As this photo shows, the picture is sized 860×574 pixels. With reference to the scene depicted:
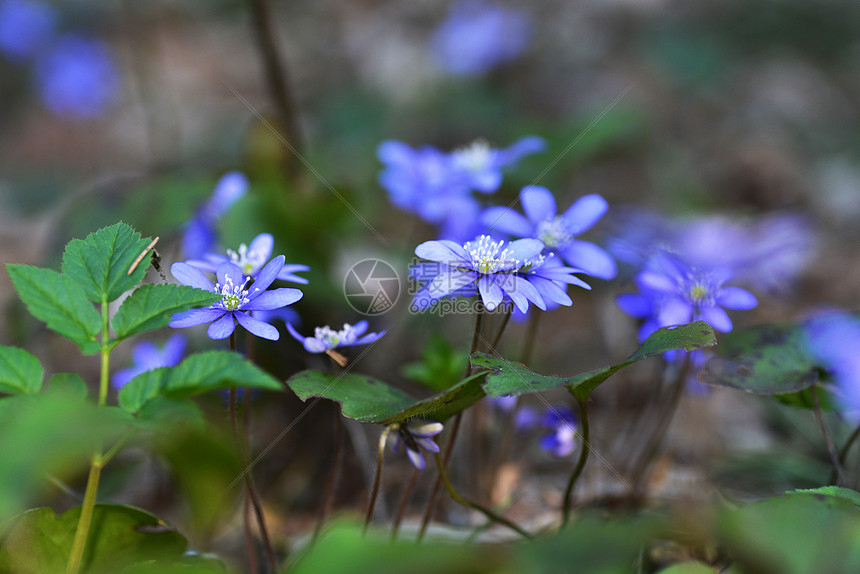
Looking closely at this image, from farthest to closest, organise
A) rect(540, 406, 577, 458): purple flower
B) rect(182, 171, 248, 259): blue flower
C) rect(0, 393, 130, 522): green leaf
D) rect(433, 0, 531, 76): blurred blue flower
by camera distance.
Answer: rect(433, 0, 531, 76): blurred blue flower → rect(182, 171, 248, 259): blue flower → rect(540, 406, 577, 458): purple flower → rect(0, 393, 130, 522): green leaf

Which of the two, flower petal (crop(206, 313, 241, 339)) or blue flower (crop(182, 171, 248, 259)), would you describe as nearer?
flower petal (crop(206, 313, 241, 339))

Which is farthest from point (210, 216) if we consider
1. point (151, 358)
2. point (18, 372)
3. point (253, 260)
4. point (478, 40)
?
point (478, 40)

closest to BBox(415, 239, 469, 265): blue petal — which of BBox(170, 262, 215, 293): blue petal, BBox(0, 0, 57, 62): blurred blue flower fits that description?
BBox(170, 262, 215, 293): blue petal

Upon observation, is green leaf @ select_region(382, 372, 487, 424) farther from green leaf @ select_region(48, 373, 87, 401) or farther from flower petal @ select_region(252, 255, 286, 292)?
green leaf @ select_region(48, 373, 87, 401)

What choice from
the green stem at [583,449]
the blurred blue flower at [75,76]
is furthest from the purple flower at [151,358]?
the blurred blue flower at [75,76]

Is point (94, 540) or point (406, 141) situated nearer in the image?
point (94, 540)

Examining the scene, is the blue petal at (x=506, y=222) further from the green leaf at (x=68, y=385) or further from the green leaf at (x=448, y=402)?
the green leaf at (x=68, y=385)

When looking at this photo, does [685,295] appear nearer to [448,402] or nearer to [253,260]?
[448,402]
